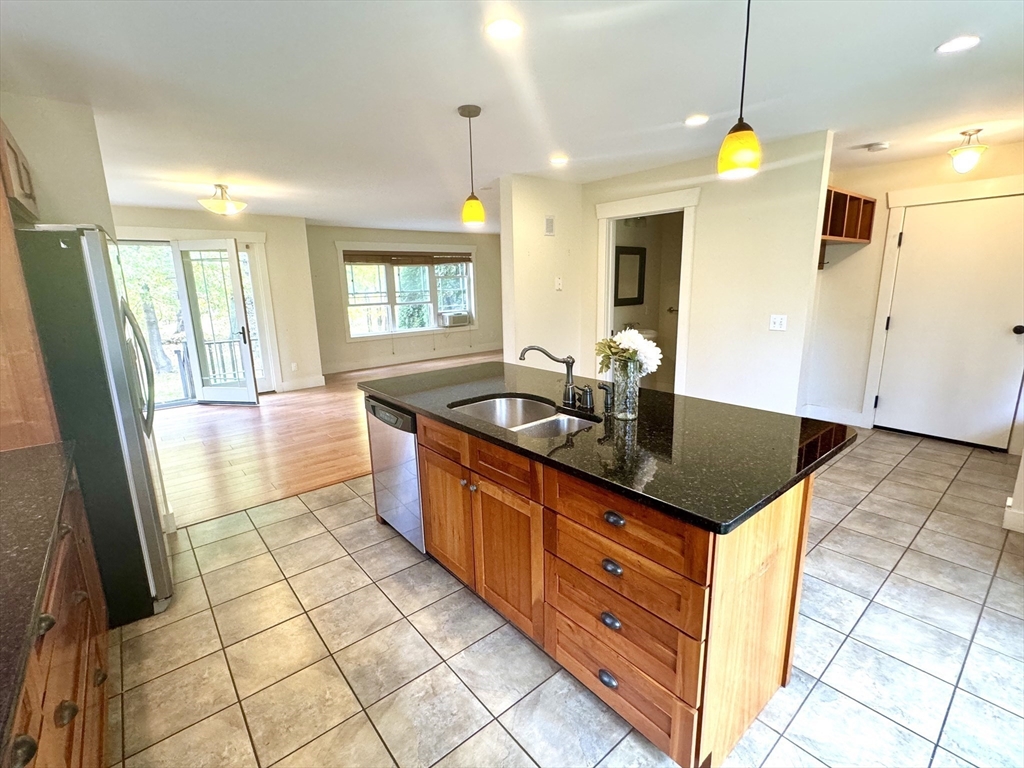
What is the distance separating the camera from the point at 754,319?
3514mm

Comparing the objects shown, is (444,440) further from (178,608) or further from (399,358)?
(399,358)

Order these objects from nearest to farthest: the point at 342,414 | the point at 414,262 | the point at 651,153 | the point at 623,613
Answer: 1. the point at 623,613
2. the point at 651,153
3. the point at 342,414
4. the point at 414,262

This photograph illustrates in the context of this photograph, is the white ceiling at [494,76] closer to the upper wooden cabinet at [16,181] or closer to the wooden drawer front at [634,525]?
the upper wooden cabinet at [16,181]

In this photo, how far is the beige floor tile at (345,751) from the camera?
4.65 feet

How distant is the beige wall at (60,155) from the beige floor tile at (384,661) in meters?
2.53

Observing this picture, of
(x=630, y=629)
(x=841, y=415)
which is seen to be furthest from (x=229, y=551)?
(x=841, y=415)

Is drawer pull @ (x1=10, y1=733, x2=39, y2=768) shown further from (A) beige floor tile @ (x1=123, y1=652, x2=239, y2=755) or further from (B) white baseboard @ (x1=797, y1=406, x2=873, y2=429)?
(B) white baseboard @ (x1=797, y1=406, x2=873, y2=429)

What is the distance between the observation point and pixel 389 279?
8.03 meters

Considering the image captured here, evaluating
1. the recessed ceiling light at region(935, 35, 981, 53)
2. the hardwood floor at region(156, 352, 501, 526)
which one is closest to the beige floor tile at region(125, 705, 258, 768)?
the hardwood floor at region(156, 352, 501, 526)

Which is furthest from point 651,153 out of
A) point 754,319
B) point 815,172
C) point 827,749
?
point 827,749

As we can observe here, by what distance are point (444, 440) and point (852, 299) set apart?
171 inches

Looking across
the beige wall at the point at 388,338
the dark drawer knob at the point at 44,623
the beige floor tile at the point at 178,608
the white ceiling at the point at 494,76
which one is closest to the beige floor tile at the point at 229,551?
the beige floor tile at the point at 178,608

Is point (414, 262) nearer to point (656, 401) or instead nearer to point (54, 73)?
point (54, 73)

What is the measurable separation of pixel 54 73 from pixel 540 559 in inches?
114
